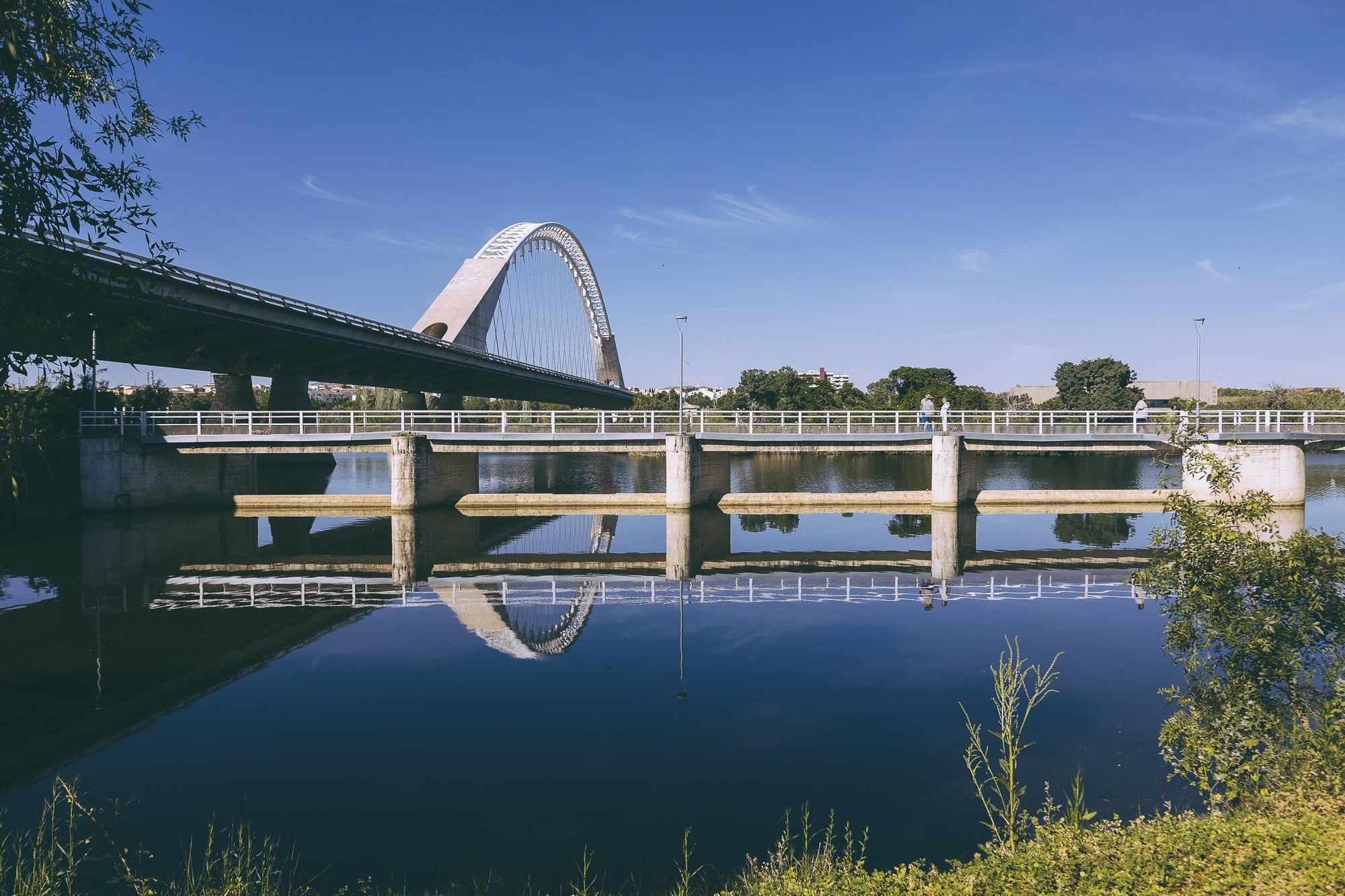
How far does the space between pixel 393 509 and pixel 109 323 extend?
35892 mm

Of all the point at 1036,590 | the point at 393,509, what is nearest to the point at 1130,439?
the point at 1036,590

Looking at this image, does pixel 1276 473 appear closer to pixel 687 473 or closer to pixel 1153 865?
pixel 687 473

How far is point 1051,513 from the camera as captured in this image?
42344 millimetres

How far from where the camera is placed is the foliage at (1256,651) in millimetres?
8180

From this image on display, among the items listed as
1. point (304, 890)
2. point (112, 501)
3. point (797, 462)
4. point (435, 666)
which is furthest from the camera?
point (797, 462)

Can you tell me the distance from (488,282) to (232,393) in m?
33.5

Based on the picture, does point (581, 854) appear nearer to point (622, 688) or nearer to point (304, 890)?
point (304, 890)

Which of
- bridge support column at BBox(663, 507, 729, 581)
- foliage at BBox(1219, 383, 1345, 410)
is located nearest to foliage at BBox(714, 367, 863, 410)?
foliage at BBox(1219, 383, 1345, 410)

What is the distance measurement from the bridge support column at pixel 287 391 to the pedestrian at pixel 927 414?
161 ft

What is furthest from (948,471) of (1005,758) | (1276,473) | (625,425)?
(1005,758)

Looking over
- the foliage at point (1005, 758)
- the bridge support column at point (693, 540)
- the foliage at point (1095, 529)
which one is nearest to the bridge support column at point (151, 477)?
the bridge support column at point (693, 540)

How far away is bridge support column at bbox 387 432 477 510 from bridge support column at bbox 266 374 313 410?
23933mm

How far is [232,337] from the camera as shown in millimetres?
50719

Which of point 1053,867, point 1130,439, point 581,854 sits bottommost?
point 581,854
